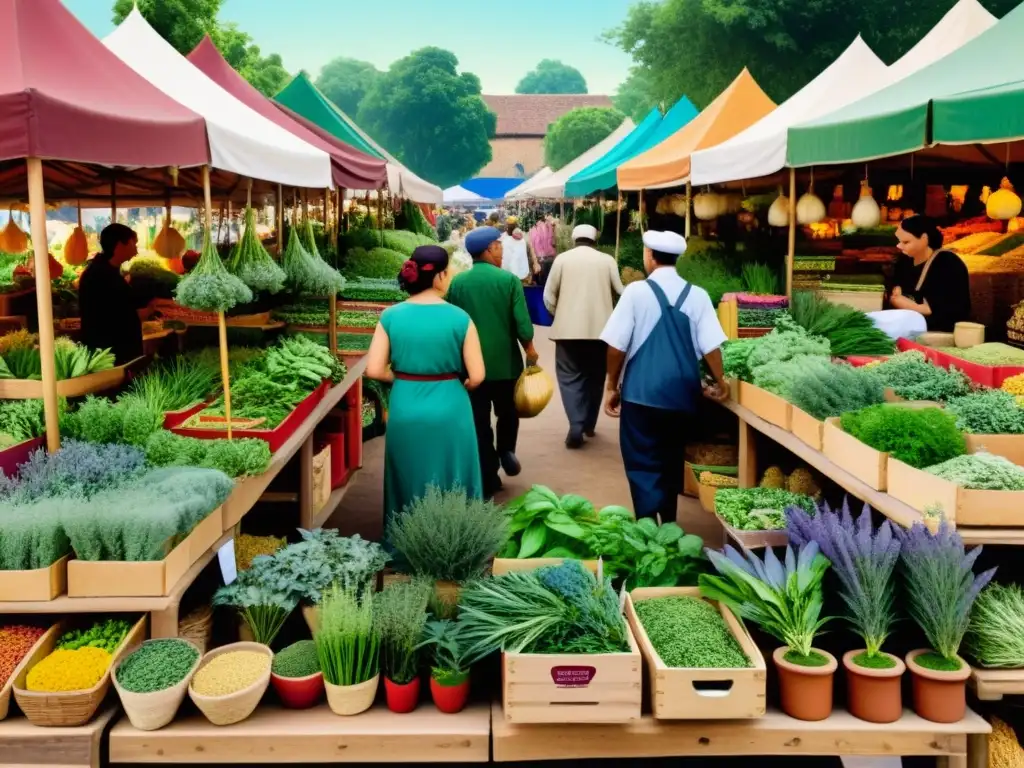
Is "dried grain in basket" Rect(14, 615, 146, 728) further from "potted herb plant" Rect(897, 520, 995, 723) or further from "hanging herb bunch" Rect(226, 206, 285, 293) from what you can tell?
"hanging herb bunch" Rect(226, 206, 285, 293)

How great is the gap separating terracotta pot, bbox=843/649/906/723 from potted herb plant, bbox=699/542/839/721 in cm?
8

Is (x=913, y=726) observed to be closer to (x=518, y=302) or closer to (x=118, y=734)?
(x=118, y=734)

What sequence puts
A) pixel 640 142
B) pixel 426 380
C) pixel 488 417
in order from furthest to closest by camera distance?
pixel 640 142
pixel 488 417
pixel 426 380

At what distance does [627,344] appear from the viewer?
5.62 m

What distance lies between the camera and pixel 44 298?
153 inches

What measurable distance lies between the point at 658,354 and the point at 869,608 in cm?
239

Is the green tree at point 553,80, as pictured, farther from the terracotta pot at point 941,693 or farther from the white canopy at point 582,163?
the terracotta pot at point 941,693

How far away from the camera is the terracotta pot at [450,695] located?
3.30 m

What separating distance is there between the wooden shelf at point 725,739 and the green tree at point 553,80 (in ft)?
493

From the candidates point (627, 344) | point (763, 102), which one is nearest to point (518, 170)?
point (763, 102)

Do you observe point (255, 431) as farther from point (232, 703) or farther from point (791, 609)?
point (791, 609)

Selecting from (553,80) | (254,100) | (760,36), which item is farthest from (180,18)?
(553,80)

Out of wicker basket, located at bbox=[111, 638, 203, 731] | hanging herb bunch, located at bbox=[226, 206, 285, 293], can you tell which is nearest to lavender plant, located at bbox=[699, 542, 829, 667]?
wicker basket, located at bbox=[111, 638, 203, 731]

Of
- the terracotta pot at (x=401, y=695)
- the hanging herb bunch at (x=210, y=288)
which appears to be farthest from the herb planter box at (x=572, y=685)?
the hanging herb bunch at (x=210, y=288)
